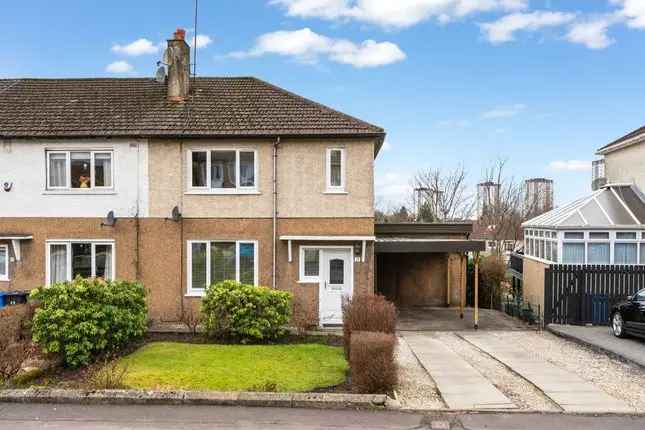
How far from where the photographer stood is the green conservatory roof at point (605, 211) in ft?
56.5

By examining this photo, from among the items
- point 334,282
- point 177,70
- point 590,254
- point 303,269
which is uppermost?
point 177,70

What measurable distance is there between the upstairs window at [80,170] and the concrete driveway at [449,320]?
374 inches

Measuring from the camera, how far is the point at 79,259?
1578 cm

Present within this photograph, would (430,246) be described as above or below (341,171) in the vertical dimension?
below

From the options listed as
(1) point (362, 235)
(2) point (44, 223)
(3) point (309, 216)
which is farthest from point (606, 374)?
(2) point (44, 223)

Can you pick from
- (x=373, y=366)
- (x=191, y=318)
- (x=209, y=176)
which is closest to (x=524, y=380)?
(x=373, y=366)

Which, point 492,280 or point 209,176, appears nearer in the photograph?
point 209,176

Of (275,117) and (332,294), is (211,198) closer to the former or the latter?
(275,117)

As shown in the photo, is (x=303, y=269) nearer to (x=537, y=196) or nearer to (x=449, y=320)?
(x=449, y=320)

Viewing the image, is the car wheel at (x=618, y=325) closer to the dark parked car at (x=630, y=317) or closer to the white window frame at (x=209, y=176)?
the dark parked car at (x=630, y=317)

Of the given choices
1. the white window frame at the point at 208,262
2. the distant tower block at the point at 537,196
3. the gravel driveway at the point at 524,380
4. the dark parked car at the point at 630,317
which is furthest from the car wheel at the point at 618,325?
the distant tower block at the point at 537,196

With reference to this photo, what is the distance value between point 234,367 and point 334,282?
588 centimetres

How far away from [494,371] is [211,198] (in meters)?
8.83

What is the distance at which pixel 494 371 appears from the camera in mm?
10680
